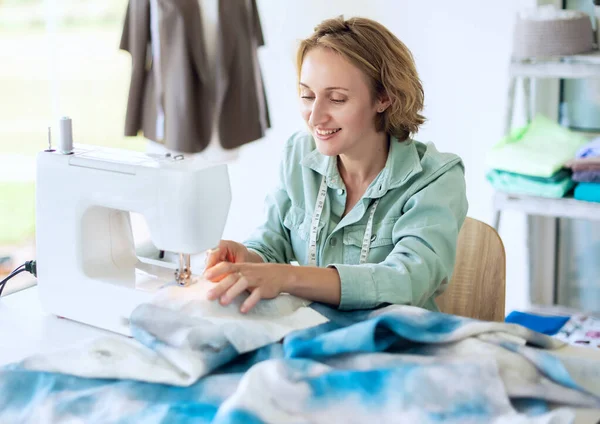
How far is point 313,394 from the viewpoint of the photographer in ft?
3.31

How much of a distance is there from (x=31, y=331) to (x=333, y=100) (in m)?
0.76

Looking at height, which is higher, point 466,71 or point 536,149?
A: point 466,71

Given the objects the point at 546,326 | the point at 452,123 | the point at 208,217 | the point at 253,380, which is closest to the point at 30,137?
the point at 452,123

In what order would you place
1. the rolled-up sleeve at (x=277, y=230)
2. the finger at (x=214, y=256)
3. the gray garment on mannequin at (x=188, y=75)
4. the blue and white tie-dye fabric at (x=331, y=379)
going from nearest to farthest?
the blue and white tie-dye fabric at (x=331, y=379) < the finger at (x=214, y=256) < the rolled-up sleeve at (x=277, y=230) < the gray garment on mannequin at (x=188, y=75)

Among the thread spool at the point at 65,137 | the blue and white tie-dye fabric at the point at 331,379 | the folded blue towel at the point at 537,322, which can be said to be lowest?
the folded blue towel at the point at 537,322

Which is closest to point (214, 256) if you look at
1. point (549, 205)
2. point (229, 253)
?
point (229, 253)

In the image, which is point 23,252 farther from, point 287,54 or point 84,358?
point 84,358

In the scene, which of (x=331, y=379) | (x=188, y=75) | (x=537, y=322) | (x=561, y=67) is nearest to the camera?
(x=331, y=379)

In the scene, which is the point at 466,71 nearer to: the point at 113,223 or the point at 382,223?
the point at 382,223

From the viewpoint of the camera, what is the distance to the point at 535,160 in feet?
8.45

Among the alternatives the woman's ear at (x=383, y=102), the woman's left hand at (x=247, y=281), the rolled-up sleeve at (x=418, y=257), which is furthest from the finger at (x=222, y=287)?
the woman's ear at (x=383, y=102)

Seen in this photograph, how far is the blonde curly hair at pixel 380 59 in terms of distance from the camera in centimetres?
165

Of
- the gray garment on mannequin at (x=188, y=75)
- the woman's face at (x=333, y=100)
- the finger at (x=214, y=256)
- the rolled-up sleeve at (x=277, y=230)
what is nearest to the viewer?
the finger at (x=214, y=256)

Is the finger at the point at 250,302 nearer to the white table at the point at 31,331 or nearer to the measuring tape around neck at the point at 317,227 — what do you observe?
the white table at the point at 31,331
